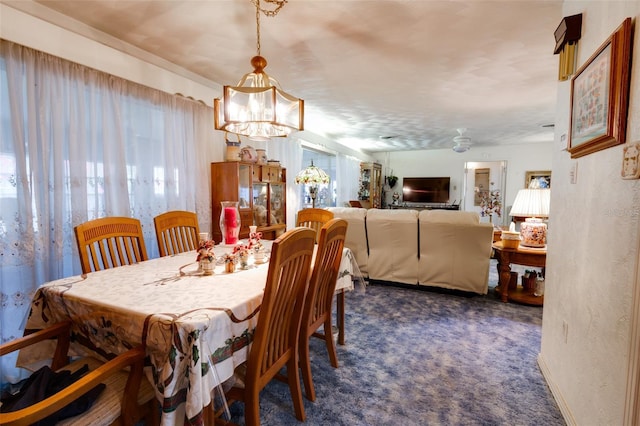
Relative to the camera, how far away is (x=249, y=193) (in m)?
3.48

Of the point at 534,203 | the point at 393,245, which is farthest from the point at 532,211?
the point at 393,245

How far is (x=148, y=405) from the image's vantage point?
1174mm

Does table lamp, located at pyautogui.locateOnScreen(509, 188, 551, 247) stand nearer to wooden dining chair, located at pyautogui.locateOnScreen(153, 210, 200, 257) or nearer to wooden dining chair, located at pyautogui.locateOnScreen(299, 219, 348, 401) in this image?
wooden dining chair, located at pyautogui.locateOnScreen(299, 219, 348, 401)

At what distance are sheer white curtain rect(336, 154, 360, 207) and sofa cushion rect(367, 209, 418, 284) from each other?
3137 mm

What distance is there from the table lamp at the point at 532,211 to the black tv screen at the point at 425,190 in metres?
4.90

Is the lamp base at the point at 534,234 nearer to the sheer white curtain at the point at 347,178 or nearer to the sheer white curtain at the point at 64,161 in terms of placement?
the sheer white curtain at the point at 64,161

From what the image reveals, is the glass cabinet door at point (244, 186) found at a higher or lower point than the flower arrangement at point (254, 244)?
higher

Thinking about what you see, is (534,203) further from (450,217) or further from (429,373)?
(429,373)

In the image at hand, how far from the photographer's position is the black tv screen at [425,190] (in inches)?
315

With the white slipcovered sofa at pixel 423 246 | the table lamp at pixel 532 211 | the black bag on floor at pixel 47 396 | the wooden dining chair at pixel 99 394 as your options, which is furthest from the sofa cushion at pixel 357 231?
the black bag on floor at pixel 47 396

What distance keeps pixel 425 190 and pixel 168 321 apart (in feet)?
26.0

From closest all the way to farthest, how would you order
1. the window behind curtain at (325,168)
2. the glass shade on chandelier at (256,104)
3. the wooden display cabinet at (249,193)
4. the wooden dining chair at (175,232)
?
the glass shade on chandelier at (256,104) < the wooden dining chair at (175,232) < the wooden display cabinet at (249,193) < the window behind curtain at (325,168)

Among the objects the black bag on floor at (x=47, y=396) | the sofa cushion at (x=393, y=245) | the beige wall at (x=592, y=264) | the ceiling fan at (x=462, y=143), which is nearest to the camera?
the black bag on floor at (x=47, y=396)

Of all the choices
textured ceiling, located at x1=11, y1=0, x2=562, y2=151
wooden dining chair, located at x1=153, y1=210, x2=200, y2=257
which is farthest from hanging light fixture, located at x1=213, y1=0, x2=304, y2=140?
wooden dining chair, located at x1=153, y1=210, x2=200, y2=257
